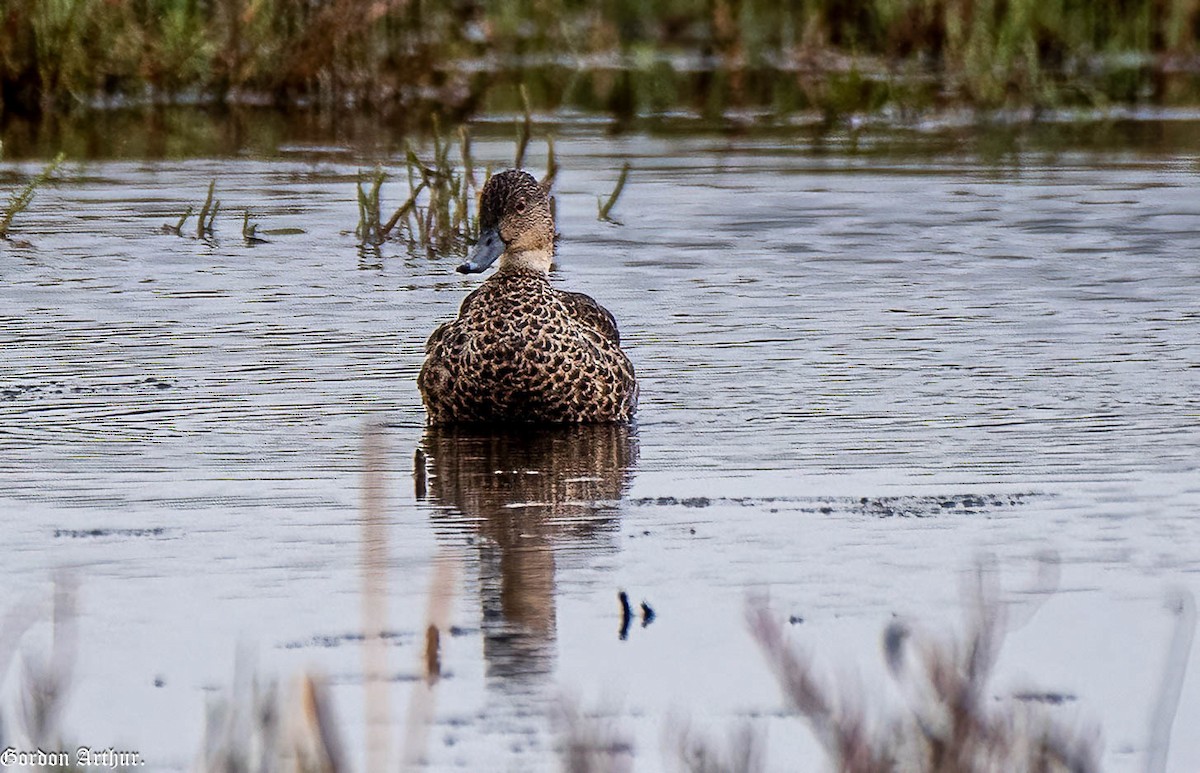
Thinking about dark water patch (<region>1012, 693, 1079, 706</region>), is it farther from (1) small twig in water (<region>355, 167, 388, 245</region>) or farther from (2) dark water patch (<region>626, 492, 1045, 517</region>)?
(1) small twig in water (<region>355, 167, 388, 245</region>)

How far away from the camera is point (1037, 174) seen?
15.3 metres

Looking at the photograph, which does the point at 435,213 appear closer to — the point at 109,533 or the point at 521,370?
the point at 521,370

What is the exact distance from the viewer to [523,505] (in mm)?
6965

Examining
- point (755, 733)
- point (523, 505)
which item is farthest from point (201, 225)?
point (755, 733)

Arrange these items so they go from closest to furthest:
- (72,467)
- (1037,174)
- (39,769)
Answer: (39,769)
(72,467)
(1037,174)

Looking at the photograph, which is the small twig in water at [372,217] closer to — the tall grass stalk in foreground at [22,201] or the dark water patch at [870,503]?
the tall grass stalk in foreground at [22,201]

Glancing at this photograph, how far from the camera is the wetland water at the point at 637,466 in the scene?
17.5 ft

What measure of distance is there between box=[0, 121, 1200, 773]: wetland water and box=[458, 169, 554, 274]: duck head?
0.54m

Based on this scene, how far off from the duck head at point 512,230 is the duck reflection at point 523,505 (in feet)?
2.30

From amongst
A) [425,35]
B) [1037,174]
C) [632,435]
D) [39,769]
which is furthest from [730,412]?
[425,35]

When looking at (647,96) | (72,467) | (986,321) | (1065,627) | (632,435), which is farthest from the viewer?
(647,96)

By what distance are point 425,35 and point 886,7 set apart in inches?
141

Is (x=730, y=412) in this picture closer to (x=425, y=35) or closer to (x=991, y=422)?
(x=991, y=422)

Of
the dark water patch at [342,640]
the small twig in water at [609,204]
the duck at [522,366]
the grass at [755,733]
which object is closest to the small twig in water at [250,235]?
the small twig in water at [609,204]
